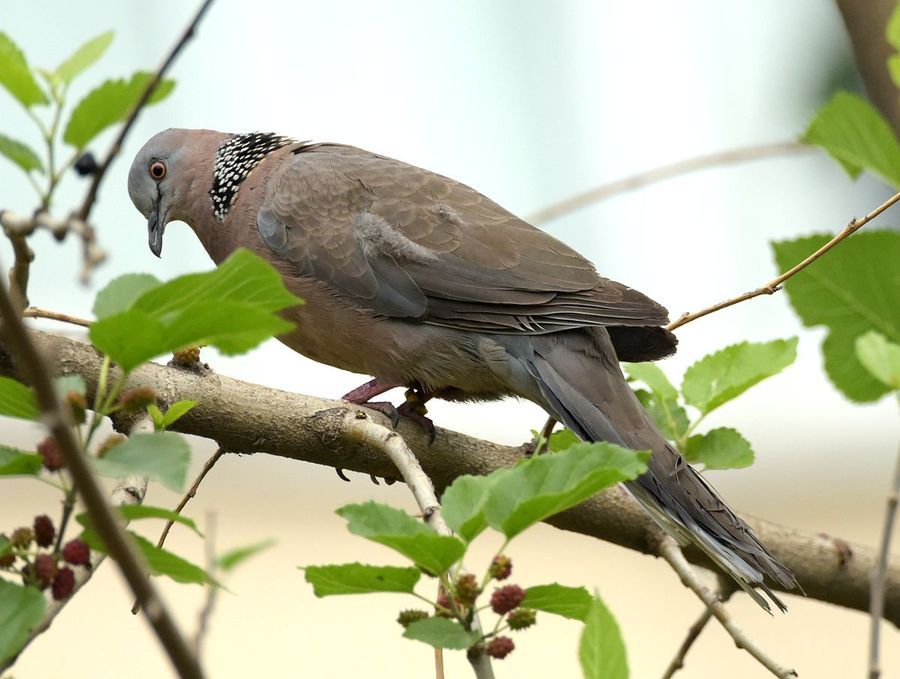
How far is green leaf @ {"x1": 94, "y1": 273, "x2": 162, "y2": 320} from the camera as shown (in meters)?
1.42

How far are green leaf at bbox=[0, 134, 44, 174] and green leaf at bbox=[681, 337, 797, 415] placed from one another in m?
1.47

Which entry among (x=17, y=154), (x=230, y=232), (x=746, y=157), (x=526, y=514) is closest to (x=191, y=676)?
(x=526, y=514)

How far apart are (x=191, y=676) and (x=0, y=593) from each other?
0.60 m

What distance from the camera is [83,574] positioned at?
1.38 metres

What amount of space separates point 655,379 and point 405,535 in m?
1.40

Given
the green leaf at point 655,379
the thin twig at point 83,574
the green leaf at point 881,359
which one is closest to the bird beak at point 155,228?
the green leaf at point 655,379

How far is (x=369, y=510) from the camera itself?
133 centimetres

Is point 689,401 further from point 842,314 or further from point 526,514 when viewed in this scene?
point 526,514

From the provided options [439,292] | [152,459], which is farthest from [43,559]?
[439,292]

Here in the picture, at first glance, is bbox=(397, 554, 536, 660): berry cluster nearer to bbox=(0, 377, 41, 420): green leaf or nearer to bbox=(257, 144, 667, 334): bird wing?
bbox=(0, 377, 41, 420): green leaf

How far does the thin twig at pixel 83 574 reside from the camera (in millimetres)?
1218

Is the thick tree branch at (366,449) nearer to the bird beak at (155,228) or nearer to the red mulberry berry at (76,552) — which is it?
the red mulberry berry at (76,552)

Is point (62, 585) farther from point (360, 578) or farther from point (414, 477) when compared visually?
point (414, 477)

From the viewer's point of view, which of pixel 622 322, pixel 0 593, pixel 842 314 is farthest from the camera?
pixel 622 322
